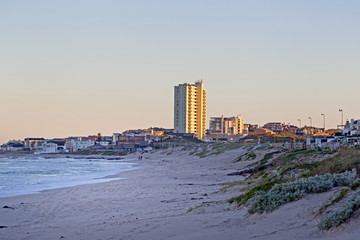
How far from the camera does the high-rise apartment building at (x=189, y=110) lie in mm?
174875

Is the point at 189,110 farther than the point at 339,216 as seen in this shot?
Yes

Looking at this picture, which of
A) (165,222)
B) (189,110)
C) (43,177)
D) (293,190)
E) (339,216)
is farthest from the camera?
(189,110)

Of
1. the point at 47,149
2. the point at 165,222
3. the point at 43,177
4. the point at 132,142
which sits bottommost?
the point at 47,149

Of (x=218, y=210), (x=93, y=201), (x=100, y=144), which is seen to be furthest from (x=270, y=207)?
(x=100, y=144)

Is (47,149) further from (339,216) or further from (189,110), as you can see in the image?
(339,216)

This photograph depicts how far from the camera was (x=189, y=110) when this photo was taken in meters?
175

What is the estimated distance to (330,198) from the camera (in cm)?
887

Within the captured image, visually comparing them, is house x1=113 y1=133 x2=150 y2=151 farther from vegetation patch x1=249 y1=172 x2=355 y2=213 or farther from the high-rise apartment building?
vegetation patch x1=249 y1=172 x2=355 y2=213

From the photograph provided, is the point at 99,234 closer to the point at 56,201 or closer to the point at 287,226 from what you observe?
the point at 287,226

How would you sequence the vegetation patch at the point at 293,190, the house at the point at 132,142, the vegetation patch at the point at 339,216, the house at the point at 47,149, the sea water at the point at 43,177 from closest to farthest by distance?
the vegetation patch at the point at 339,216, the vegetation patch at the point at 293,190, the sea water at the point at 43,177, the house at the point at 132,142, the house at the point at 47,149

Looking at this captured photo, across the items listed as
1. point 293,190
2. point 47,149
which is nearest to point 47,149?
point 47,149

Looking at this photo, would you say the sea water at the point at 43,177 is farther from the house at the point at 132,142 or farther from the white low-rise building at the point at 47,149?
the white low-rise building at the point at 47,149

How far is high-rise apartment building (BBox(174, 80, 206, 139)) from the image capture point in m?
175

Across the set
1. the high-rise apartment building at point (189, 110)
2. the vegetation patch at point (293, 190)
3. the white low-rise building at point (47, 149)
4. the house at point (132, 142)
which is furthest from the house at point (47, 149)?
the vegetation patch at point (293, 190)
